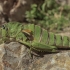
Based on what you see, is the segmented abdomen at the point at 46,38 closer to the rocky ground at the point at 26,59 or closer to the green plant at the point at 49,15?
the rocky ground at the point at 26,59

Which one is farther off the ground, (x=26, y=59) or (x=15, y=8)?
(x=15, y=8)

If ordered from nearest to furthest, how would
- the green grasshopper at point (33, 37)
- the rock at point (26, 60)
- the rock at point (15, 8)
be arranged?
1. the rock at point (26, 60)
2. the green grasshopper at point (33, 37)
3. the rock at point (15, 8)

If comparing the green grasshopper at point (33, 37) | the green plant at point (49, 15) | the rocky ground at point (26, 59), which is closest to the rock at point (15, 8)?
the green plant at point (49, 15)

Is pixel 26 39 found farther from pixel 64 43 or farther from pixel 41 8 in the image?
pixel 41 8

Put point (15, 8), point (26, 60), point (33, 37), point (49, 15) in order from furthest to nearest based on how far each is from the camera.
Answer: point (49, 15), point (15, 8), point (33, 37), point (26, 60)

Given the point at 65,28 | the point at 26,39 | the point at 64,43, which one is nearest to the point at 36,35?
the point at 26,39

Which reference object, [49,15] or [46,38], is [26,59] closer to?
[46,38]

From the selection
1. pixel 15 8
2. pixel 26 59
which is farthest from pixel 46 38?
pixel 15 8

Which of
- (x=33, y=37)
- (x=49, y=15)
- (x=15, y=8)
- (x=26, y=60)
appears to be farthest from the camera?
A: (x=49, y=15)
